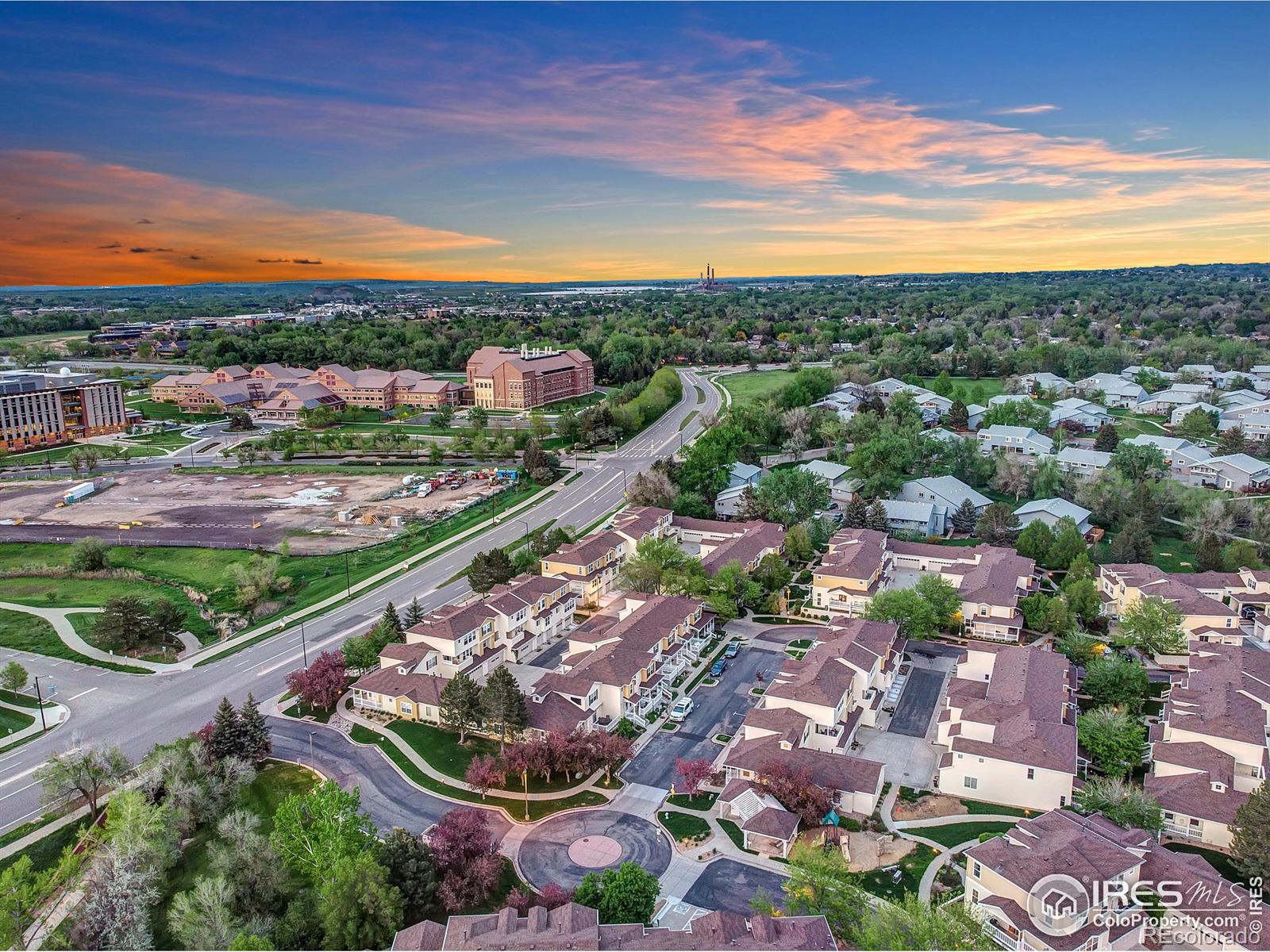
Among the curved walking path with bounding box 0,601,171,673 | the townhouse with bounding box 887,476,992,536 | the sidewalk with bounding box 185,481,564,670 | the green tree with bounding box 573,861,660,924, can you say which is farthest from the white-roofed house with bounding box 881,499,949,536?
the curved walking path with bounding box 0,601,171,673

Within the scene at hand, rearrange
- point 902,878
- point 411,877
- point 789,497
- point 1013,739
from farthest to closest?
point 789,497 → point 1013,739 → point 902,878 → point 411,877

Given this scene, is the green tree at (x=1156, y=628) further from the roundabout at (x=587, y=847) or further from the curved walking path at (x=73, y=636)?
the curved walking path at (x=73, y=636)

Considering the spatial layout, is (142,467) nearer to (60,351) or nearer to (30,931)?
(30,931)

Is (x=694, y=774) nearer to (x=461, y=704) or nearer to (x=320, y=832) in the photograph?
(x=461, y=704)

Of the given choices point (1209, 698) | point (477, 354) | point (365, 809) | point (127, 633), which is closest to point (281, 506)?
point (127, 633)

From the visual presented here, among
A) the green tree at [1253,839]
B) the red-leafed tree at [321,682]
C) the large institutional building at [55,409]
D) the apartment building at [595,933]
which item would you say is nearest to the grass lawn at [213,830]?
the red-leafed tree at [321,682]

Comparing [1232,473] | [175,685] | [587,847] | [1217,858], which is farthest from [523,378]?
[1217,858]
